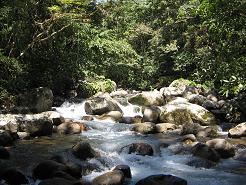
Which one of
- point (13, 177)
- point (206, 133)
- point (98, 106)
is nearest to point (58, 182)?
point (13, 177)

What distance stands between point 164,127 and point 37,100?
20.0ft

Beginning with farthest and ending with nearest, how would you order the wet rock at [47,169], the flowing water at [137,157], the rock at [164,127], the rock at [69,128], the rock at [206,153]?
the rock at [164,127] < the rock at [69,128] < the rock at [206,153] < the flowing water at [137,157] < the wet rock at [47,169]

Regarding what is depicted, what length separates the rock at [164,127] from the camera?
15.5 meters

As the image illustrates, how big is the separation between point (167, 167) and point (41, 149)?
387 centimetres

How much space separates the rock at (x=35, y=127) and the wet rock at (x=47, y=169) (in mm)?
4798

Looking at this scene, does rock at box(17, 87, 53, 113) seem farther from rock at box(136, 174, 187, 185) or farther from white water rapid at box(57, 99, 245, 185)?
rock at box(136, 174, 187, 185)

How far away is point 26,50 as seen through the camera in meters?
18.0

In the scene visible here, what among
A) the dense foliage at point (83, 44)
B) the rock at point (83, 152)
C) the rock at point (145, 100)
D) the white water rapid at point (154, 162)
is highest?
the dense foliage at point (83, 44)

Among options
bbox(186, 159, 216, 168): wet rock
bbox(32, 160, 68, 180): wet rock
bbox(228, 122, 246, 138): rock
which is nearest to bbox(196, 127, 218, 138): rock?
bbox(228, 122, 246, 138): rock

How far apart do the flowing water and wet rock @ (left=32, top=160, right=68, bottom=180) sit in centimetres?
67

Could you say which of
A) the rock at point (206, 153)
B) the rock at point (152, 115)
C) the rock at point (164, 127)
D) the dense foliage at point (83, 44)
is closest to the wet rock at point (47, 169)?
the dense foliage at point (83, 44)

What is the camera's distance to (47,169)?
29.0ft

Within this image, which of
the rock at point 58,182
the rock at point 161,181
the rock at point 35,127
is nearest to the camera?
the rock at point 58,182

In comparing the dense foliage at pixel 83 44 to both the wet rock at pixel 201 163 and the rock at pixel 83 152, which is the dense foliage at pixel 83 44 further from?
the rock at pixel 83 152
